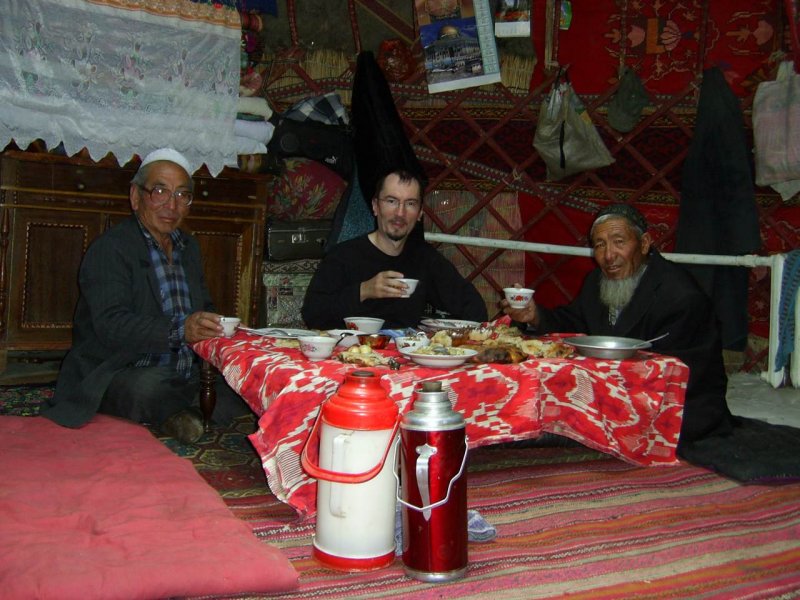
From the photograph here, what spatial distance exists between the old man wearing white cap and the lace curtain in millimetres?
921

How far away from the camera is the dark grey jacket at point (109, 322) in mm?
1963

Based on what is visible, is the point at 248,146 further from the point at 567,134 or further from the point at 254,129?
the point at 567,134

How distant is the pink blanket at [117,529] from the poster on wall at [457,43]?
2.39 meters

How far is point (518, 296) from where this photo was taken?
178 centimetres

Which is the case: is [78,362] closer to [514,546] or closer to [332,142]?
[514,546]

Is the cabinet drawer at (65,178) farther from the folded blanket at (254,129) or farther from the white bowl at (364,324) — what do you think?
the white bowl at (364,324)

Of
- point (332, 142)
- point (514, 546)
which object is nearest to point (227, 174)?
point (332, 142)

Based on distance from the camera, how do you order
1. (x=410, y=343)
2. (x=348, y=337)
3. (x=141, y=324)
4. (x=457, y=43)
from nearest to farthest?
(x=410, y=343)
(x=348, y=337)
(x=141, y=324)
(x=457, y=43)

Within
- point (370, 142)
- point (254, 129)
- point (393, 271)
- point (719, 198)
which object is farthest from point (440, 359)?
point (719, 198)

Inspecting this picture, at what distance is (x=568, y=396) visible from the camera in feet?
4.99

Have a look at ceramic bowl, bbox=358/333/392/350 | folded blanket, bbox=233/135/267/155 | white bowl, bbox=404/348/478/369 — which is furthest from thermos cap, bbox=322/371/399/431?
folded blanket, bbox=233/135/267/155

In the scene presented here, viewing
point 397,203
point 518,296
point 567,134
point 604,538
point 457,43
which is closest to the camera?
point 604,538

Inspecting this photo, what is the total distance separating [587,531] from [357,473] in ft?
1.72

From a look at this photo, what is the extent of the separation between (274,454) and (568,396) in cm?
60
